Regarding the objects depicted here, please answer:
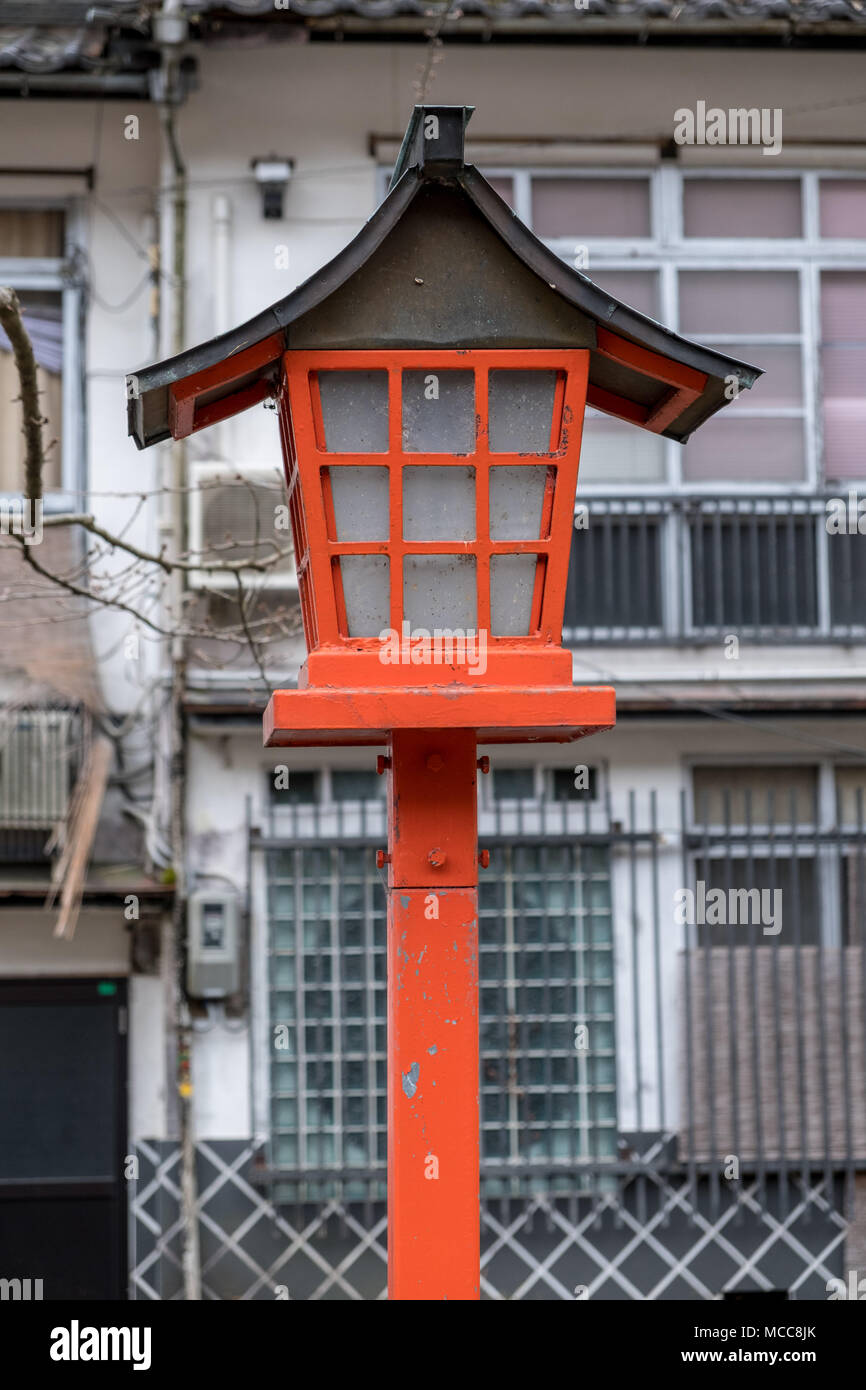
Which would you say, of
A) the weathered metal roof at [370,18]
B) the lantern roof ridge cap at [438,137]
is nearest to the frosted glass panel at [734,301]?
the weathered metal roof at [370,18]

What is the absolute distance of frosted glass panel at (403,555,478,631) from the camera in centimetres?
383

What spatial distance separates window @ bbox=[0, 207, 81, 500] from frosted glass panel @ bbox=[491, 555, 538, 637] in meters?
6.21

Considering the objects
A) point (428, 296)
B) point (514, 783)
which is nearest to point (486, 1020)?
point (514, 783)

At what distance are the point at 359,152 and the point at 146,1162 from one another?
21.6 feet

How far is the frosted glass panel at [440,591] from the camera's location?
12.6 feet

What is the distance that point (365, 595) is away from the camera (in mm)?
3826

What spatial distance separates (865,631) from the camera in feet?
30.9

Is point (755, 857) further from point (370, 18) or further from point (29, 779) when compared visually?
point (370, 18)

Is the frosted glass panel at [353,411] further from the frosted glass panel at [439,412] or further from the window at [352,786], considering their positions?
the window at [352,786]

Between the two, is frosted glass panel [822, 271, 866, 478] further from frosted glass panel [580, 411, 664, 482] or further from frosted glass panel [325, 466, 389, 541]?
frosted glass panel [325, 466, 389, 541]

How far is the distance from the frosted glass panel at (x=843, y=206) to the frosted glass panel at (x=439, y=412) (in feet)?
22.6

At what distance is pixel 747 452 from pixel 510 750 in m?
2.60

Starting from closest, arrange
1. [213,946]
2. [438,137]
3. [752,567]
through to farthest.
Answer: [438,137] < [213,946] < [752,567]
